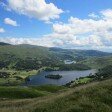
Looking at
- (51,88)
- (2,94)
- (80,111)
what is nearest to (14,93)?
(2,94)

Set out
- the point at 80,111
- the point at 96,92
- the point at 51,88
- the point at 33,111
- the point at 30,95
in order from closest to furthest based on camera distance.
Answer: the point at 80,111
the point at 33,111
the point at 96,92
the point at 30,95
the point at 51,88

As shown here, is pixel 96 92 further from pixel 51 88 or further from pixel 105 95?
pixel 51 88

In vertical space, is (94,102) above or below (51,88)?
above

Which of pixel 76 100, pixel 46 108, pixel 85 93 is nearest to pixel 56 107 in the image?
pixel 46 108

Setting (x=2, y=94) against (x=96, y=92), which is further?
(x=2, y=94)

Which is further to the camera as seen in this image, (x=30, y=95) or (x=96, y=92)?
(x=30, y=95)

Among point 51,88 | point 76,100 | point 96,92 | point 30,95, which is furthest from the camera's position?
point 51,88

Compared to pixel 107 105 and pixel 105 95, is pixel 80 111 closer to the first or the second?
pixel 107 105

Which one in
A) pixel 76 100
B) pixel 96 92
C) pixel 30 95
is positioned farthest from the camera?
pixel 30 95

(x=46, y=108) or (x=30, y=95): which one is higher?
(x=46, y=108)
